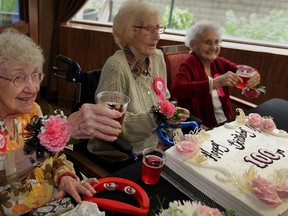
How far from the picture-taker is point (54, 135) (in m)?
0.88

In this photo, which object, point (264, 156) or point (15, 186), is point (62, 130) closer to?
point (15, 186)

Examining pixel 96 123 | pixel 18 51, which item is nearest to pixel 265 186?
pixel 96 123

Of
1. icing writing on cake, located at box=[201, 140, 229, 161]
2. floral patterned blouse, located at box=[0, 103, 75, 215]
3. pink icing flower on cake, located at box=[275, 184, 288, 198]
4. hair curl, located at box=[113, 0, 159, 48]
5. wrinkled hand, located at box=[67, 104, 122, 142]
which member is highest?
hair curl, located at box=[113, 0, 159, 48]

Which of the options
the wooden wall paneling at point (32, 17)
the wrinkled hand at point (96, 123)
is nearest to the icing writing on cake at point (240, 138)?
the wrinkled hand at point (96, 123)

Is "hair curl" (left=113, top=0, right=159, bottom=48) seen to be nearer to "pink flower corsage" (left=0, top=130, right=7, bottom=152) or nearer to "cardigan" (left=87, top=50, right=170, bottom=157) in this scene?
"cardigan" (left=87, top=50, right=170, bottom=157)

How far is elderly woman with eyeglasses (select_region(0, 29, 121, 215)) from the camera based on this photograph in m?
0.91

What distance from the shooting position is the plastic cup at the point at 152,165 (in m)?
1.06

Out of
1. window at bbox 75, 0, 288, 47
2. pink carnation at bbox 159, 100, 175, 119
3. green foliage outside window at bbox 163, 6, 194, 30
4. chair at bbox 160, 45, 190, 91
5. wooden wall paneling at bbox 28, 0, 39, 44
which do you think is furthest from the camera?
green foliage outside window at bbox 163, 6, 194, 30

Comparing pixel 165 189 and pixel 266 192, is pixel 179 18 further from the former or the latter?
pixel 266 192

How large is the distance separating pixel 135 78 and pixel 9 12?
154cm

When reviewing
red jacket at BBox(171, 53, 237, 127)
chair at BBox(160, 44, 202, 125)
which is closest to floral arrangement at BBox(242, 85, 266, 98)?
red jacket at BBox(171, 53, 237, 127)

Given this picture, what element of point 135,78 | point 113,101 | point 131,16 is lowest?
point 135,78

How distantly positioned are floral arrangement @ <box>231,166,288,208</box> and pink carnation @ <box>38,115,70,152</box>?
0.58 meters

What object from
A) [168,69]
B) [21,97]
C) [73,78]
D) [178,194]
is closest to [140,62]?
[73,78]
